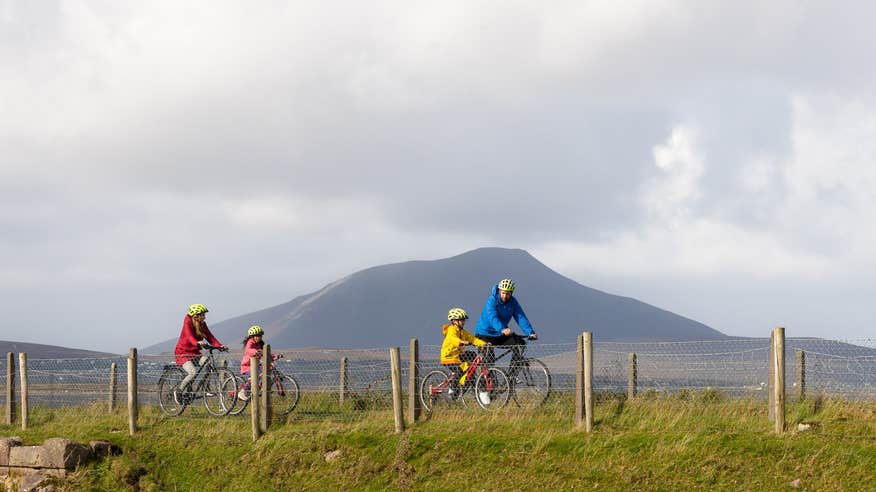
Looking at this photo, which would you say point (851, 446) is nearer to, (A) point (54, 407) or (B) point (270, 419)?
(B) point (270, 419)

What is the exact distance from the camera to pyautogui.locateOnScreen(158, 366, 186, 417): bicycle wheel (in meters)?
22.3

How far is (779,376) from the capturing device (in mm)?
16391

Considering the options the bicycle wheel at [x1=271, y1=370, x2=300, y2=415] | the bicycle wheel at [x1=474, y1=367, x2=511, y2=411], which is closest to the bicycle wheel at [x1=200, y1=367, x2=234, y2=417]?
the bicycle wheel at [x1=271, y1=370, x2=300, y2=415]

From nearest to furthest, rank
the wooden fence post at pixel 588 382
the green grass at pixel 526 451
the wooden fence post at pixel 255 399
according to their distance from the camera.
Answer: the green grass at pixel 526 451 < the wooden fence post at pixel 588 382 < the wooden fence post at pixel 255 399

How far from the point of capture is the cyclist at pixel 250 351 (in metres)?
21.2

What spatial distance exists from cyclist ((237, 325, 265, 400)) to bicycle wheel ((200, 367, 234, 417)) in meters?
0.38

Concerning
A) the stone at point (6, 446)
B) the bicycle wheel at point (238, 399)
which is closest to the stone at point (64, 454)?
the stone at point (6, 446)

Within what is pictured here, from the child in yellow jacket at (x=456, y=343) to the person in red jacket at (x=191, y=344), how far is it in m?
5.64

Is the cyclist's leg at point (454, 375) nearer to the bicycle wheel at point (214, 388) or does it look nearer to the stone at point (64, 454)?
the bicycle wheel at point (214, 388)

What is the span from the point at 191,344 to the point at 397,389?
594 cm

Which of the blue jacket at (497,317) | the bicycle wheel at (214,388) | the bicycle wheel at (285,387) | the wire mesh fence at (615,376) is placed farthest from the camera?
the bicycle wheel at (214,388)

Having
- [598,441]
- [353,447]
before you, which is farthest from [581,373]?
[353,447]

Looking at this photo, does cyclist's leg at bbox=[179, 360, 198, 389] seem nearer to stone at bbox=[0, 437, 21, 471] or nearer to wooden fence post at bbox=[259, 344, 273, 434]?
wooden fence post at bbox=[259, 344, 273, 434]

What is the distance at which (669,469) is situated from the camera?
597 inches
